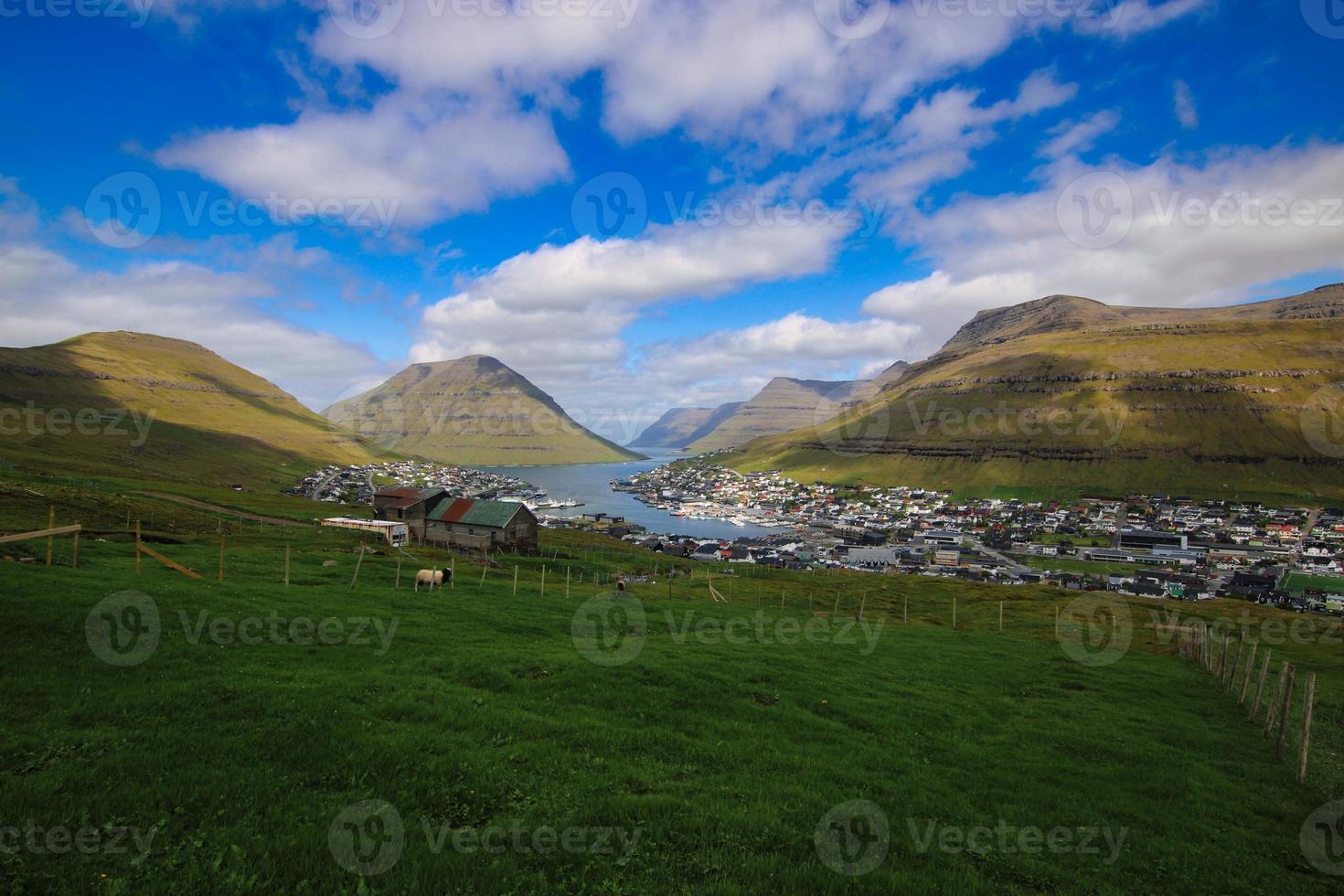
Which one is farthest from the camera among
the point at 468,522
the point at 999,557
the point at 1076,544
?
the point at 1076,544

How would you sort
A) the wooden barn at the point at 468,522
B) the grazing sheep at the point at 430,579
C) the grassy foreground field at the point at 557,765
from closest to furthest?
1. the grassy foreground field at the point at 557,765
2. the grazing sheep at the point at 430,579
3. the wooden barn at the point at 468,522

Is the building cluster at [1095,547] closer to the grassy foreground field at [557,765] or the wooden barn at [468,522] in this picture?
the wooden barn at [468,522]

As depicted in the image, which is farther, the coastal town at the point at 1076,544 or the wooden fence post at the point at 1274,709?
the coastal town at the point at 1076,544

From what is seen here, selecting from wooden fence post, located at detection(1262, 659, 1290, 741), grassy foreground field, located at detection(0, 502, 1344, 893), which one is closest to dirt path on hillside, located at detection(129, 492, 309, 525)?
grassy foreground field, located at detection(0, 502, 1344, 893)

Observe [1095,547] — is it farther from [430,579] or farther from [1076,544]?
[430,579]

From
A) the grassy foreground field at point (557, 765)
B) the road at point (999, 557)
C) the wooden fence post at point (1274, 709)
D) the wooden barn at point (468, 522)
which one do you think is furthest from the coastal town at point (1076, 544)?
the grassy foreground field at point (557, 765)

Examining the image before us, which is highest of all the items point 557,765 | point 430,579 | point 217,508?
point 557,765

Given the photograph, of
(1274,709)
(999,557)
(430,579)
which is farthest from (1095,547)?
(430,579)

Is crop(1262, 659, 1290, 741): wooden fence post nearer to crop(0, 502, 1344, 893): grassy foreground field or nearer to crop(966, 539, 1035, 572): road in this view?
crop(0, 502, 1344, 893): grassy foreground field
